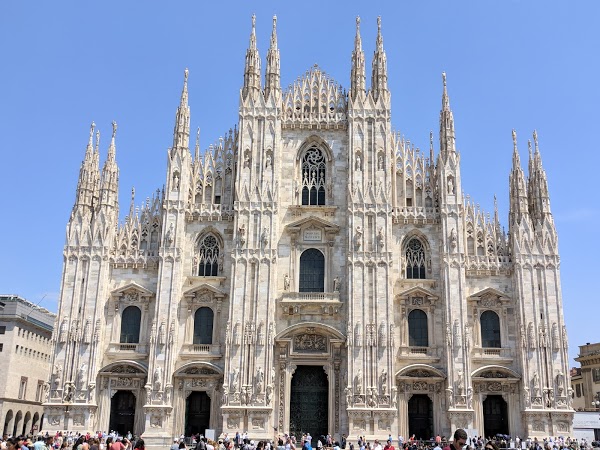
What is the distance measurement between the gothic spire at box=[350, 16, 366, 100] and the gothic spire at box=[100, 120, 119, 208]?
1584cm

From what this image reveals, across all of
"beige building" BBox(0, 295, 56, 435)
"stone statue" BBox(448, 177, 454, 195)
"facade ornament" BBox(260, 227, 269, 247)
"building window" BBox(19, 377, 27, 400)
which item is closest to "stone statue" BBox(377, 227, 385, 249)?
"stone statue" BBox(448, 177, 454, 195)

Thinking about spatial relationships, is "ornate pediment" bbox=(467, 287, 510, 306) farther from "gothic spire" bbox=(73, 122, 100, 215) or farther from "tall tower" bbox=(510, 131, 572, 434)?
"gothic spire" bbox=(73, 122, 100, 215)

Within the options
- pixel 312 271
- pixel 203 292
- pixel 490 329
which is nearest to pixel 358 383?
pixel 312 271

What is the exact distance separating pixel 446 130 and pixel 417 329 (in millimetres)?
12659

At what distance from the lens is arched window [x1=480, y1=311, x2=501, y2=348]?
3962 cm

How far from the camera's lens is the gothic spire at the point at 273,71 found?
1718 inches

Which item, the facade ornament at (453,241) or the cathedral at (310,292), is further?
the facade ornament at (453,241)

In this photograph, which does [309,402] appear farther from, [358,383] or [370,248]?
[370,248]

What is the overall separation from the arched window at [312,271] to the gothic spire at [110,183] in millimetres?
12273

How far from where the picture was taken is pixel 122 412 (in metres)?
39.0

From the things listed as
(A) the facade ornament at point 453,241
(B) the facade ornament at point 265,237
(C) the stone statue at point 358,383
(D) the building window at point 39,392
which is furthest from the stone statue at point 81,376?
(D) the building window at point 39,392

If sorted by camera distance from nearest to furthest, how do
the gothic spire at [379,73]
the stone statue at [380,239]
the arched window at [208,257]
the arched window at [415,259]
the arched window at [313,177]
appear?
the stone statue at [380,239], the arched window at [415,259], the arched window at [208,257], the arched window at [313,177], the gothic spire at [379,73]

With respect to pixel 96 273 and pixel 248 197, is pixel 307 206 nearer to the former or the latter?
pixel 248 197

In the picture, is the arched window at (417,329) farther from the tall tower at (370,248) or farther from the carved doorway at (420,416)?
the carved doorway at (420,416)
